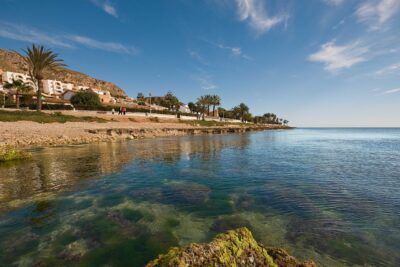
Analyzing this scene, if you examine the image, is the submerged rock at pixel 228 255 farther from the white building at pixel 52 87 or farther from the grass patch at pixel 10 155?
the white building at pixel 52 87

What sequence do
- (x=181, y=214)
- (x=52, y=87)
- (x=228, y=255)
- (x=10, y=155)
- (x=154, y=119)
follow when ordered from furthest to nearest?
(x=52, y=87) → (x=154, y=119) → (x=10, y=155) → (x=181, y=214) → (x=228, y=255)

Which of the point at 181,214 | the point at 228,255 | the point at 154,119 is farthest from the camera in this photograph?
the point at 154,119

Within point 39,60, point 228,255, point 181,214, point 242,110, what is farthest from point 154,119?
point 242,110

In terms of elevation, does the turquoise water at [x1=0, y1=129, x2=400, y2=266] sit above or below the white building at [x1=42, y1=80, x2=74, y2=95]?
below

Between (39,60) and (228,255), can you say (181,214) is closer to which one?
(228,255)

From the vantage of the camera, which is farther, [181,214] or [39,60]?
[39,60]

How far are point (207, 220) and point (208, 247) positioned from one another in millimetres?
3692

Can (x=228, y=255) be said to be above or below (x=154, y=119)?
below

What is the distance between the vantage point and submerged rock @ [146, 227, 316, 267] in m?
3.19

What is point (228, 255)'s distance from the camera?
3.47 metres

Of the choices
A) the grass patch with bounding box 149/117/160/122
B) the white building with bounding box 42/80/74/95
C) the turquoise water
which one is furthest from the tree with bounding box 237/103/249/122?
the turquoise water

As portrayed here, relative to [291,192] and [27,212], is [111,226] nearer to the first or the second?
[27,212]

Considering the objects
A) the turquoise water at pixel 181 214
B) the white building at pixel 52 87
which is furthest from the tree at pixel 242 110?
the turquoise water at pixel 181 214

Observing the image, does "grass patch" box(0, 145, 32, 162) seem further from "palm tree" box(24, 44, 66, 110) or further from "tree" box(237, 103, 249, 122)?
"tree" box(237, 103, 249, 122)
